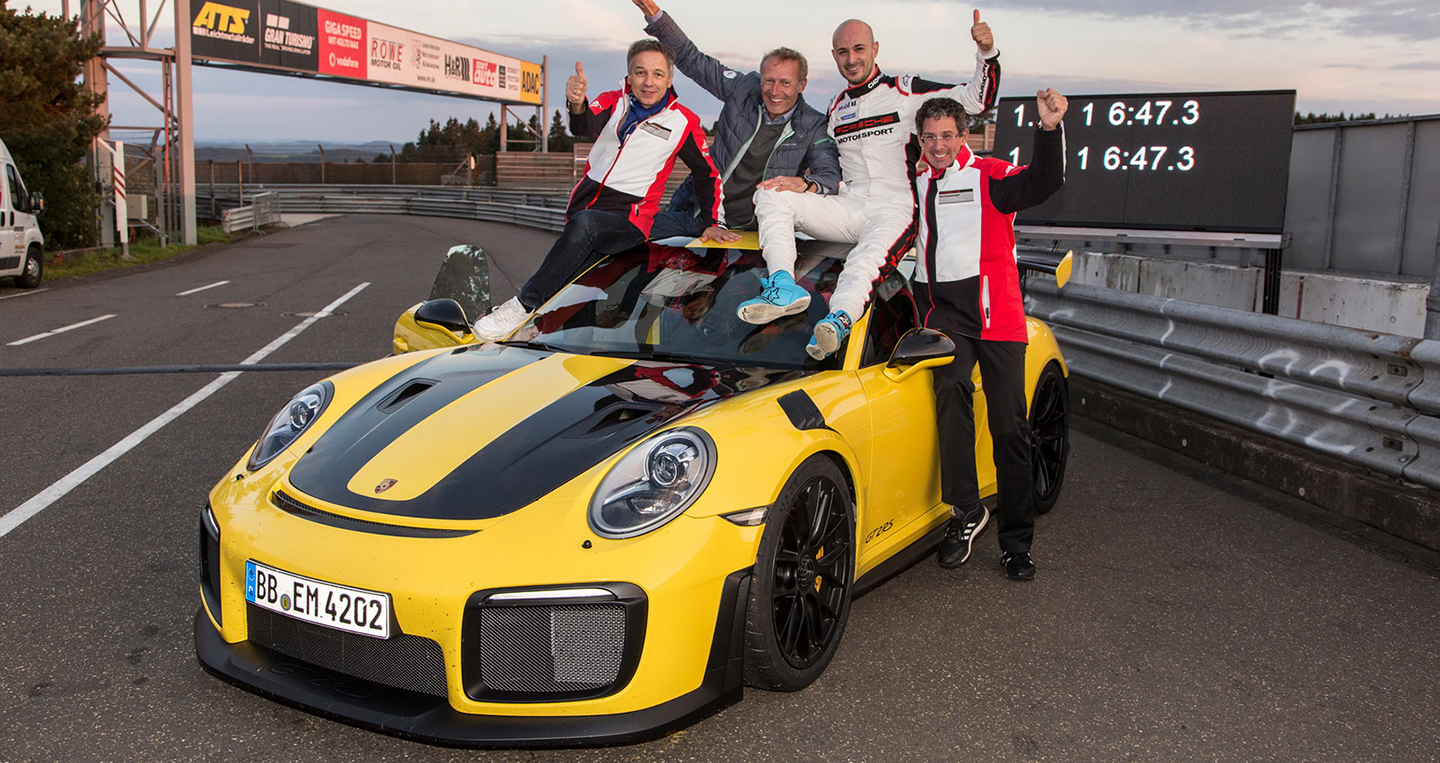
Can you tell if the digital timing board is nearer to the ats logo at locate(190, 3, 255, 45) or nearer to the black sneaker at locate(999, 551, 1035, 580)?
the black sneaker at locate(999, 551, 1035, 580)

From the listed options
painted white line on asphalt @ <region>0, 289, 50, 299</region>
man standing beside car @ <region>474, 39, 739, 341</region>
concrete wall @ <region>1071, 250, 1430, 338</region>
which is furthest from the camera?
Result: painted white line on asphalt @ <region>0, 289, 50, 299</region>

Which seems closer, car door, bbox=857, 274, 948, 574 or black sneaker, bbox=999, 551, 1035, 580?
car door, bbox=857, 274, 948, 574

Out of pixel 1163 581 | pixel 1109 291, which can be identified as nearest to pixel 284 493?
pixel 1163 581

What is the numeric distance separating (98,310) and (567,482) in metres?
12.8

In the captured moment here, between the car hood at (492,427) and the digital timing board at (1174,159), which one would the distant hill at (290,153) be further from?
the car hood at (492,427)

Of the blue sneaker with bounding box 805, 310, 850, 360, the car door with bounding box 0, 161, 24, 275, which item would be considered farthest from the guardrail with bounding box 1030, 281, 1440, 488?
the car door with bounding box 0, 161, 24, 275

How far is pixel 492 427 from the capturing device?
3.46m

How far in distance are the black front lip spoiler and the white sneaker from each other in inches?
74.1

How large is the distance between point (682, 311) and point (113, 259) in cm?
2128

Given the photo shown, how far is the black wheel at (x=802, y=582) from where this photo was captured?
316 cm

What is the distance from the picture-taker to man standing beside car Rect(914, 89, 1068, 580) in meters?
4.56

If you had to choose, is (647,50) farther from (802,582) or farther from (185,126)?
(185,126)

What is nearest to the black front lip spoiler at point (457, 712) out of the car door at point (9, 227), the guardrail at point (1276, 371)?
the guardrail at point (1276, 371)

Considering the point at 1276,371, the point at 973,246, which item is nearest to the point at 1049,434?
the point at 973,246
